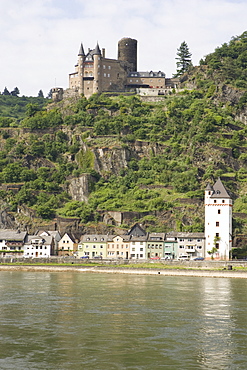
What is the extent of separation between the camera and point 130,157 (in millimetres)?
127062

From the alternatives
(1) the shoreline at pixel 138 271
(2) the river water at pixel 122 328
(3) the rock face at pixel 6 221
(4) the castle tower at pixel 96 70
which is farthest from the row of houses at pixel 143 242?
(4) the castle tower at pixel 96 70

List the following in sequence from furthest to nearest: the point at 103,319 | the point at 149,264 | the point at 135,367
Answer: the point at 149,264, the point at 103,319, the point at 135,367

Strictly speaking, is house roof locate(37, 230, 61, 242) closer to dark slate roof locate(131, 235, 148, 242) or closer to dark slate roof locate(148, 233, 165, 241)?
dark slate roof locate(131, 235, 148, 242)

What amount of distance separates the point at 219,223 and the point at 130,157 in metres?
34.3

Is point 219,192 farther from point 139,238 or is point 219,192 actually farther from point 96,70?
point 96,70

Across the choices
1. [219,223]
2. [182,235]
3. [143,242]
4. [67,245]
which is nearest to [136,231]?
[143,242]

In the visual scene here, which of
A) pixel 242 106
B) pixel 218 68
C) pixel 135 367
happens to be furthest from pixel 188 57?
pixel 135 367

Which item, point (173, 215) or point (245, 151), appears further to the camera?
point (245, 151)

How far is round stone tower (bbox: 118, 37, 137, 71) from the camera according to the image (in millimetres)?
154875

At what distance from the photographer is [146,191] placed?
114 m

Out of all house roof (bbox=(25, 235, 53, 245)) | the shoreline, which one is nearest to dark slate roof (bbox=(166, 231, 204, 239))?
the shoreline

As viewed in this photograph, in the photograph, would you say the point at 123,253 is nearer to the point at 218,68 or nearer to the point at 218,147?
the point at 218,147

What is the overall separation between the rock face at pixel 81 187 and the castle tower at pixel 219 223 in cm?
2831

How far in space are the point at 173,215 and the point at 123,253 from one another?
36.6 ft
